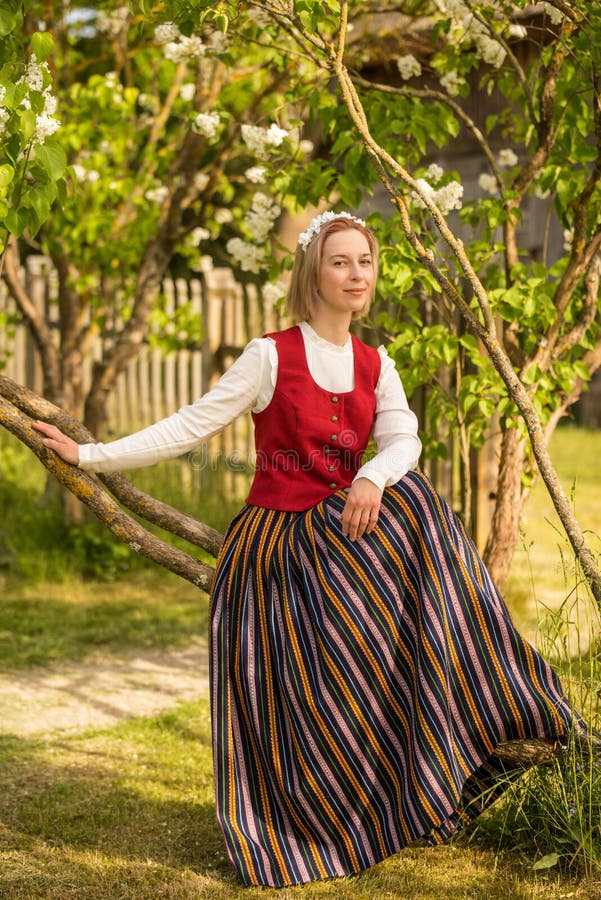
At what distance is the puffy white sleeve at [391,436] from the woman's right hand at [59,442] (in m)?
0.72

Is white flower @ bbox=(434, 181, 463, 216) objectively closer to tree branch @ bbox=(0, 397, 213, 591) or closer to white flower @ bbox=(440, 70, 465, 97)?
white flower @ bbox=(440, 70, 465, 97)

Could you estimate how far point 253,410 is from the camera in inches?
117

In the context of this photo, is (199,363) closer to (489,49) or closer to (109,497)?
(489,49)

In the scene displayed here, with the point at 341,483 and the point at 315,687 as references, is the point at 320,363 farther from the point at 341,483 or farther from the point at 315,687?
the point at 315,687

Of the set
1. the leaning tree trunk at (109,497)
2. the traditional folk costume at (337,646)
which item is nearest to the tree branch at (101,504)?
the leaning tree trunk at (109,497)

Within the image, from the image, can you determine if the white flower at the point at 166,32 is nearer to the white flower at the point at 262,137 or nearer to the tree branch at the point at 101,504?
the white flower at the point at 262,137

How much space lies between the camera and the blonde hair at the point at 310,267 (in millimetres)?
2967

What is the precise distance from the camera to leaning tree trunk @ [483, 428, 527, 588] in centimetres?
399

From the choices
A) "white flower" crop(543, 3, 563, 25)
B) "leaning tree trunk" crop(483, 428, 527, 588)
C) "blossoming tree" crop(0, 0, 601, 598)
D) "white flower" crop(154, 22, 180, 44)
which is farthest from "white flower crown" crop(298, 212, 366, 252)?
"white flower" crop(154, 22, 180, 44)

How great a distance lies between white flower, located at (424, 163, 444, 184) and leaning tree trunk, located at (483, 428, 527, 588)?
90 centimetres

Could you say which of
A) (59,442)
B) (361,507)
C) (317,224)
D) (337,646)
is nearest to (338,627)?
(337,646)

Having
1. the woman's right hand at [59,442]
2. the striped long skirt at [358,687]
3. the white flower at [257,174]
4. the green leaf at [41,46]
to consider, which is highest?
the green leaf at [41,46]

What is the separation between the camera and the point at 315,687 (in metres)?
2.80

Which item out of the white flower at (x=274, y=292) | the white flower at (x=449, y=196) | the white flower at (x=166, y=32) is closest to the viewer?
the white flower at (x=449, y=196)
